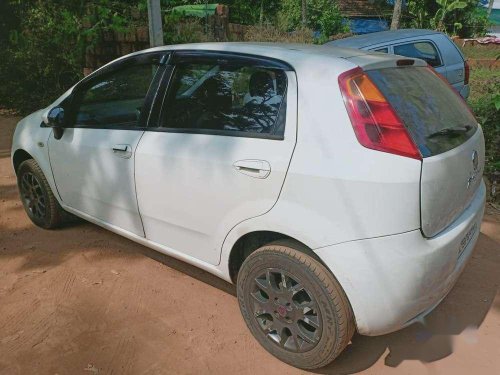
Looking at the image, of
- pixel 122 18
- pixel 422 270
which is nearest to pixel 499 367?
pixel 422 270

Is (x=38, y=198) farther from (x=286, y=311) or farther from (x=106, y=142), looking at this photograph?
(x=286, y=311)

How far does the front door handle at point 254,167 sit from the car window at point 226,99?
17 centimetres

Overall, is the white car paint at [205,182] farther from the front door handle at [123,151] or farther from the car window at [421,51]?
the car window at [421,51]

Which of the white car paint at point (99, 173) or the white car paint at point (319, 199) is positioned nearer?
the white car paint at point (319, 199)

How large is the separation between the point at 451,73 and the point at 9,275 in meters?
6.62

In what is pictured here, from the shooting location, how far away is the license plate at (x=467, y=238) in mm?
2374

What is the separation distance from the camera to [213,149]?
2518mm

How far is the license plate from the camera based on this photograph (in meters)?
2.37

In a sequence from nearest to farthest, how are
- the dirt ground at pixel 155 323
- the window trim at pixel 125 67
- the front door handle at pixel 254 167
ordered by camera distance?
1. the front door handle at pixel 254 167
2. the dirt ground at pixel 155 323
3. the window trim at pixel 125 67

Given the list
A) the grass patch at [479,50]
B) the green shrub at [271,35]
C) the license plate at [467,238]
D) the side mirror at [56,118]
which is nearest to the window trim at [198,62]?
the side mirror at [56,118]

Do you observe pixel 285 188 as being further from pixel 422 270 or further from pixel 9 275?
pixel 9 275

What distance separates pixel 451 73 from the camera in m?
7.23

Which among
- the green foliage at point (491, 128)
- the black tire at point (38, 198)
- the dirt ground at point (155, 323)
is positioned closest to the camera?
the dirt ground at point (155, 323)

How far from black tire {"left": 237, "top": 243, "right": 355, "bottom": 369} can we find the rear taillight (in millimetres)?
631
